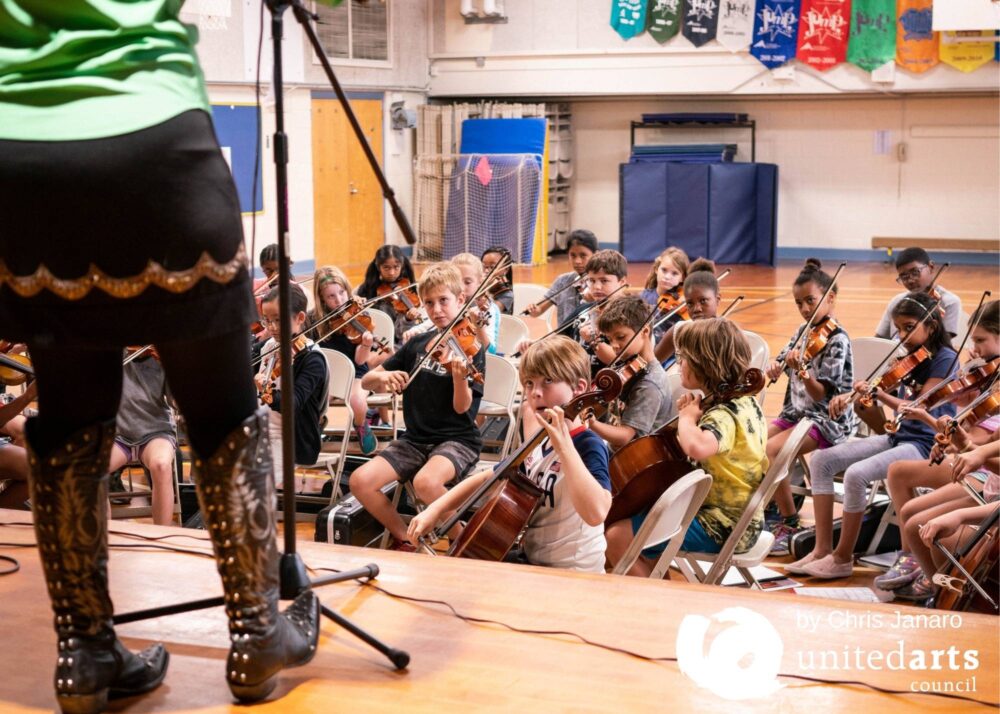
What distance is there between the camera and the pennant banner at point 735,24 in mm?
13102

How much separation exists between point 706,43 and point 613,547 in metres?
11.1

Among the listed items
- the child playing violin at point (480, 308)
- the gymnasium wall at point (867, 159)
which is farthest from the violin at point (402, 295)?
the gymnasium wall at point (867, 159)

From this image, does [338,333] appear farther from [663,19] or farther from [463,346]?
[663,19]

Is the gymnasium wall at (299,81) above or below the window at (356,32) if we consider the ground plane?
below

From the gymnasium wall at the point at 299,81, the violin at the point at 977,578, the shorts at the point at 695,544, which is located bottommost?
the shorts at the point at 695,544

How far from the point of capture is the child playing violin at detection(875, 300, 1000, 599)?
139 inches

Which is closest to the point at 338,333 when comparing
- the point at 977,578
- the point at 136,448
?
the point at 136,448

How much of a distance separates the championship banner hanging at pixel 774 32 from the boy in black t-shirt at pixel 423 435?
32.1 feet

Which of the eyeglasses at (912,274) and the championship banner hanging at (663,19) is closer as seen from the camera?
the eyeglasses at (912,274)

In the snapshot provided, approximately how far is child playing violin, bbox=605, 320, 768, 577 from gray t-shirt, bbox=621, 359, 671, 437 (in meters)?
0.51

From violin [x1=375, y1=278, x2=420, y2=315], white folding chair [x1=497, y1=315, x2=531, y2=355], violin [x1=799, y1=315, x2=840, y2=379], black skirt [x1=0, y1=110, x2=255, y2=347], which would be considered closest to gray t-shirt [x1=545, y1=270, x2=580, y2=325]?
white folding chair [x1=497, y1=315, x2=531, y2=355]

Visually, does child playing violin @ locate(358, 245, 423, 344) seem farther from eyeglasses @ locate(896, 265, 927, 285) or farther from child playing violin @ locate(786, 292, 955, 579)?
child playing violin @ locate(786, 292, 955, 579)

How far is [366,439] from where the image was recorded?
514 centimetres

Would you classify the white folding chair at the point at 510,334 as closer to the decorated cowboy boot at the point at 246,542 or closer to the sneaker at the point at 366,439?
the sneaker at the point at 366,439
